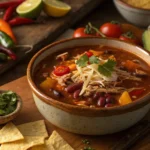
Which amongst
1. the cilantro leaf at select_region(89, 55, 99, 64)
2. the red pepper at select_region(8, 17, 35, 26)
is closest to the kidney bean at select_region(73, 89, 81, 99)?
the cilantro leaf at select_region(89, 55, 99, 64)

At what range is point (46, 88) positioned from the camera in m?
2.78

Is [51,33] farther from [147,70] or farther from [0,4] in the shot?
[147,70]

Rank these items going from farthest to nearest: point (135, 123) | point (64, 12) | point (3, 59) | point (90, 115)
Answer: point (64, 12) → point (3, 59) → point (135, 123) → point (90, 115)

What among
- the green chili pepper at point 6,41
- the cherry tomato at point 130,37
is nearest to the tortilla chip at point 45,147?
the green chili pepper at point 6,41

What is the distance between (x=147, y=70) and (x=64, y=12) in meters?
1.57

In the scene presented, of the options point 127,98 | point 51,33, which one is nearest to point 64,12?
point 51,33

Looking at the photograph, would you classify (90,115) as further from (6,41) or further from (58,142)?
(6,41)

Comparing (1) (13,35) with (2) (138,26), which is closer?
(1) (13,35)

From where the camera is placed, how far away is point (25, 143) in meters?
2.60

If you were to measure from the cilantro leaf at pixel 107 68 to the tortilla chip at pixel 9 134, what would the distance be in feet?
1.99

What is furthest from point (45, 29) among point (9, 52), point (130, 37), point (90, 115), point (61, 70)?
point (90, 115)

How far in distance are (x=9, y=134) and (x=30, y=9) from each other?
185 centimetres

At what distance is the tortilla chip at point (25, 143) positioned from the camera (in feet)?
8.38

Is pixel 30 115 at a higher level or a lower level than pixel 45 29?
higher
